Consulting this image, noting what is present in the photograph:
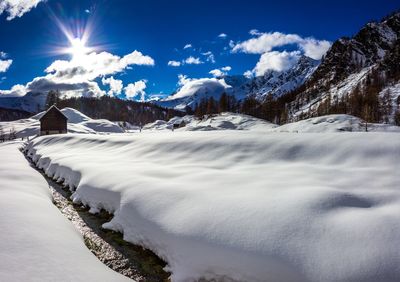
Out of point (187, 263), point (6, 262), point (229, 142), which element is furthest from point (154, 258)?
point (229, 142)

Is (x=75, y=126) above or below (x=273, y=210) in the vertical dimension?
above

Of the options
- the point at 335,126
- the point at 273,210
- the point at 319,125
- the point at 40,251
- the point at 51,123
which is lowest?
the point at 40,251

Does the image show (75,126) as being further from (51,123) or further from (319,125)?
(319,125)

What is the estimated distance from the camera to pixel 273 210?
644 centimetres

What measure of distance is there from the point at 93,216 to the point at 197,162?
547cm

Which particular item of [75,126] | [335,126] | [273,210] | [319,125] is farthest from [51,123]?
[273,210]

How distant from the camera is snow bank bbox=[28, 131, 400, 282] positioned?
197 inches

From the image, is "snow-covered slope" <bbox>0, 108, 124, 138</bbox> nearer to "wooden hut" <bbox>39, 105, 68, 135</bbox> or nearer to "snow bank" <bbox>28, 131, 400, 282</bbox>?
"wooden hut" <bbox>39, 105, 68, 135</bbox>

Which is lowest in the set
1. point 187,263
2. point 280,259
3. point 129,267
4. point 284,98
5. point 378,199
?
point 129,267

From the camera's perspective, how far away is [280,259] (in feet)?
16.8

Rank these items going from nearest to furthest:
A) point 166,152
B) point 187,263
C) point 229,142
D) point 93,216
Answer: point 187,263 < point 93,216 < point 229,142 < point 166,152

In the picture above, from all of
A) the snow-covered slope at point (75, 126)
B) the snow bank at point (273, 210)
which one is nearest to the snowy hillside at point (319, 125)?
the snow-covered slope at point (75, 126)

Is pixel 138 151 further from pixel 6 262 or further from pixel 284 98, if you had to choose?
pixel 284 98

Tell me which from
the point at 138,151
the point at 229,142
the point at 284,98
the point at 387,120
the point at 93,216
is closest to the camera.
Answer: the point at 93,216
